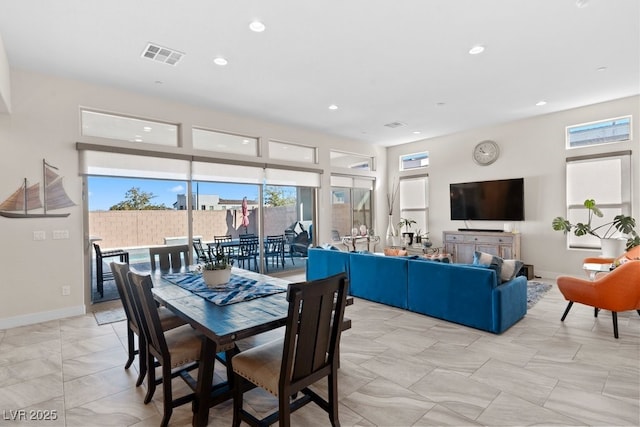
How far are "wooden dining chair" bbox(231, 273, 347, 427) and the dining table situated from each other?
21 centimetres

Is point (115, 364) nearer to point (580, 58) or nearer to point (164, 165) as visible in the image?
point (164, 165)

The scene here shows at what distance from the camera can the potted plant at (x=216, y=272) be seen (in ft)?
8.93

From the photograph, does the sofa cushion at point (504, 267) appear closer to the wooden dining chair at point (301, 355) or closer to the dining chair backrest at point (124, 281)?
the wooden dining chair at point (301, 355)

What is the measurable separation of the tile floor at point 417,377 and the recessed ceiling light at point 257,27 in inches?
129

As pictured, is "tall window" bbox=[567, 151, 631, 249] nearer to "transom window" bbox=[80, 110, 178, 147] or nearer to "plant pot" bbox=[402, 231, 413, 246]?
"plant pot" bbox=[402, 231, 413, 246]

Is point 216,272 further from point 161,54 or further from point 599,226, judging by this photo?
point 599,226

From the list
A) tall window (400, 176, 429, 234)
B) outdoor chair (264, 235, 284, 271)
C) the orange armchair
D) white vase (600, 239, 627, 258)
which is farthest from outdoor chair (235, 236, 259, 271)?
white vase (600, 239, 627, 258)

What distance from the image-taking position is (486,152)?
23.3 ft

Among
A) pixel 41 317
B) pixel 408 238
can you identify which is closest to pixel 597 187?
pixel 408 238

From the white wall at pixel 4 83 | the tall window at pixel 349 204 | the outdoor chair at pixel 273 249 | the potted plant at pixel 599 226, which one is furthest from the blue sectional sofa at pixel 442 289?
the white wall at pixel 4 83

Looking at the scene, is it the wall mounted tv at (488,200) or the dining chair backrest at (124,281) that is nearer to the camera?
the dining chair backrest at (124,281)

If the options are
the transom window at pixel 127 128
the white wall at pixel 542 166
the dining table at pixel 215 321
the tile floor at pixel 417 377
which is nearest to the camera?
the dining table at pixel 215 321

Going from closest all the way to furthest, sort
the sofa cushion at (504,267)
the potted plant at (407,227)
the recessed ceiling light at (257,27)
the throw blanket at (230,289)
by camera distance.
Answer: the throw blanket at (230,289) → the recessed ceiling light at (257,27) → the sofa cushion at (504,267) → the potted plant at (407,227)

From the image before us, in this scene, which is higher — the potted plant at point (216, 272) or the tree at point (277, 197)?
the tree at point (277, 197)
